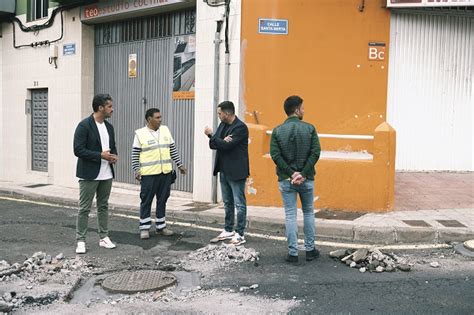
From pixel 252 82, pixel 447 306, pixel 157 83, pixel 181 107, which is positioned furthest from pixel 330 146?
pixel 447 306

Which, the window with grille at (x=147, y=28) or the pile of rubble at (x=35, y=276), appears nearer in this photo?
the pile of rubble at (x=35, y=276)

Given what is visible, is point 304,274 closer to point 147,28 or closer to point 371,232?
point 371,232

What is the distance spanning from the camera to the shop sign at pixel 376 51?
940cm

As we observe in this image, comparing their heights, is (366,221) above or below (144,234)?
above

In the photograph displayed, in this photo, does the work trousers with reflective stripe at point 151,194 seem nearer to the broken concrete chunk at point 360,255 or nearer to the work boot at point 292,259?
the work boot at point 292,259

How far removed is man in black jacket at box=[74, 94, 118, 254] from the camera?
6152 mm

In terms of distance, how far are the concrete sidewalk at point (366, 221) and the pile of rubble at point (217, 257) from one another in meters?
1.53

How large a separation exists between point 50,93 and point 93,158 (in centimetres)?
808

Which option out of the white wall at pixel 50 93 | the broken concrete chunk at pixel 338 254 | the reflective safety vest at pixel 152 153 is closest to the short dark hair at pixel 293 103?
the broken concrete chunk at pixel 338 254

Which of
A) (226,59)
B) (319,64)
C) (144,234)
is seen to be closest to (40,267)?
(144,234)

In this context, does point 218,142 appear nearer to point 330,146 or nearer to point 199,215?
point 199,215

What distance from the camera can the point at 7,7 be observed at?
557 inches

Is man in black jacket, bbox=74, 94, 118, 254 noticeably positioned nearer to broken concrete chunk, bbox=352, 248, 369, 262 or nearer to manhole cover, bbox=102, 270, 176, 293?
manhole cover, bbox=102, 270, 176, 293

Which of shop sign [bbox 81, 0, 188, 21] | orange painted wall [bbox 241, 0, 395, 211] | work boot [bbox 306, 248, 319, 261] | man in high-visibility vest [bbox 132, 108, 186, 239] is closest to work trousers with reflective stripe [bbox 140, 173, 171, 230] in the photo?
man in high-visibility vest [bbox 132, 108, 186, 239]
